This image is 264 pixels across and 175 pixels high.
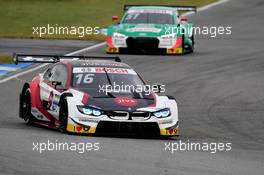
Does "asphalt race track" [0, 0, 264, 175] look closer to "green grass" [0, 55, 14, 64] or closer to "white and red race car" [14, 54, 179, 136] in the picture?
"white and red race car" [14, 54, 179, 136]

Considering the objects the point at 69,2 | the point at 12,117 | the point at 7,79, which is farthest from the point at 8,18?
the point at 12,117

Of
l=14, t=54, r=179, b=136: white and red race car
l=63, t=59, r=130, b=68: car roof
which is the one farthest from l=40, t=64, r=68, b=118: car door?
l=63, t=59, r=130, b=68: car roof

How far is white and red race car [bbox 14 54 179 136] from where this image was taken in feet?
51.3

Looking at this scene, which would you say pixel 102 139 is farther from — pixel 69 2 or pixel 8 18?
Result: pixel 69 2

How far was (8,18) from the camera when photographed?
36.7 m

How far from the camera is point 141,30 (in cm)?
2800

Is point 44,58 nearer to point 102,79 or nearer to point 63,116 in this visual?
point 102,79

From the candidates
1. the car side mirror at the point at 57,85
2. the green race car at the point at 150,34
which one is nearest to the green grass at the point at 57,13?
the green race car at the point at 150,34

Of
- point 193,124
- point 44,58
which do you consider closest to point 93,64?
point 44,58

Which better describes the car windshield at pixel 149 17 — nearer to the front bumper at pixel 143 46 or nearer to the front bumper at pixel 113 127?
the front bumper at pixel 143 46

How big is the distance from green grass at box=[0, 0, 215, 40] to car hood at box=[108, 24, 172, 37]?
4571 mm

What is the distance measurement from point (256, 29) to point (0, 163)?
2421 centimetres

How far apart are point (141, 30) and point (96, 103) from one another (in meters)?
12.4

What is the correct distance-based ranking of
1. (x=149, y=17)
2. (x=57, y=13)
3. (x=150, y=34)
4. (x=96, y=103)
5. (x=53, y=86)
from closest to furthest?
(x=96, y=103) < (x=53, y=86) < (x=150, y=34) < (x=149, y=17) < (x=57, y=13)
